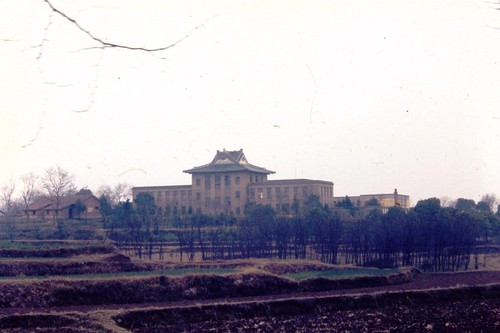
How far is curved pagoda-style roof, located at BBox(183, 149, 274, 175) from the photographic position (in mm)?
74688

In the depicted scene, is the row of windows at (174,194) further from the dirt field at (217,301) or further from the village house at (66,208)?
the dirt field at (217,301)

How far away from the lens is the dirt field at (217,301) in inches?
720

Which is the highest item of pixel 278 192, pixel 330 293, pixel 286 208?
pixel 278 192

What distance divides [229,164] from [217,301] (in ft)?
170

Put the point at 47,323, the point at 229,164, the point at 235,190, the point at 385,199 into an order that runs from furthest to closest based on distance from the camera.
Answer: the point at 385,199
the point at 229,164
the point at 235,190
the point at 47,323

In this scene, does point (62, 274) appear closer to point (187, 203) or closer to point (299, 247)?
point (299, 247)

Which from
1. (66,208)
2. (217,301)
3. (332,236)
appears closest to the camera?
(217,301)

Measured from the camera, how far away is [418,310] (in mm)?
21828

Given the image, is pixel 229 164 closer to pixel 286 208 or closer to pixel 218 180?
pixel 218 180

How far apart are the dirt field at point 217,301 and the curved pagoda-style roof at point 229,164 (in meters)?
39.0

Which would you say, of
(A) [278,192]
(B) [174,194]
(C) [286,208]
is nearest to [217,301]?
(C) [286,208]

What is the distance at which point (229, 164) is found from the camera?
76188mm

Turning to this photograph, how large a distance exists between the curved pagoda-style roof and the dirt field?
3896 centimetres

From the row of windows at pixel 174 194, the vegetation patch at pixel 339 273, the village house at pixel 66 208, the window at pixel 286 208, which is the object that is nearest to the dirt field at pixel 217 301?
the vegetation patch at pixel 339 273
